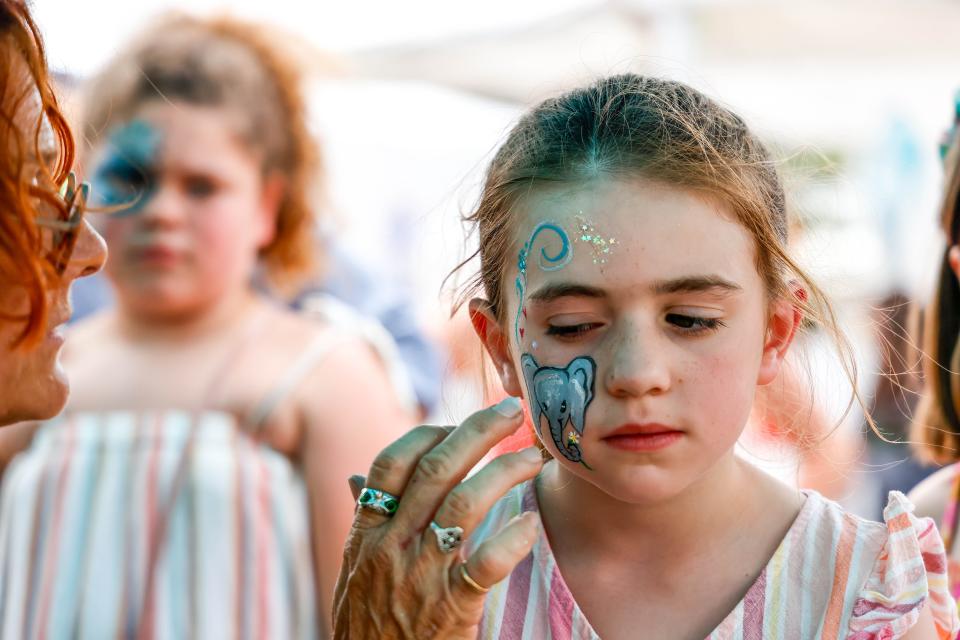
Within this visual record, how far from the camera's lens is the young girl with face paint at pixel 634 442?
4.72 ft

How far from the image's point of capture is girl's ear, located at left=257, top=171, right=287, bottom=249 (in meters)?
3.08

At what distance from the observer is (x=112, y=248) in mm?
2826

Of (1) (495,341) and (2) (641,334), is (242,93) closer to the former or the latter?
(1) (495,341)

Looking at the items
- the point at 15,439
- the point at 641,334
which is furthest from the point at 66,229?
the point at 15,439

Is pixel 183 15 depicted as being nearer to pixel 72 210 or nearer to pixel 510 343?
pixel 72 210

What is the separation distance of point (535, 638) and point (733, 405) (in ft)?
1.54

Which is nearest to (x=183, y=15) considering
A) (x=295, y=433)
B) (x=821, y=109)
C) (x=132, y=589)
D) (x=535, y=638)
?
(x=295, y=433)

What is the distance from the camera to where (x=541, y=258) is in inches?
60.7

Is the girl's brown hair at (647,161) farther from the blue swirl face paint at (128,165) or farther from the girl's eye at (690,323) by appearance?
the blue swirl face paint at (128,165)

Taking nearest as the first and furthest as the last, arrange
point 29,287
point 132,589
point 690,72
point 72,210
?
point 29,287, point 72,210, point 690,72, point 132,589

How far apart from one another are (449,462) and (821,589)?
1.96 feet

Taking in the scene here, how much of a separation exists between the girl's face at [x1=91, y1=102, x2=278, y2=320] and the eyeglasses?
119cm

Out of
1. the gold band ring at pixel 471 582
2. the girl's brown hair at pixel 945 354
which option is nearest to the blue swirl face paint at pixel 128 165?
the gold band ring at pixel 471 582

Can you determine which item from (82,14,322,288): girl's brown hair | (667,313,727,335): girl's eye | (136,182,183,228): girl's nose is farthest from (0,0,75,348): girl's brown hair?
(82,14,322,288): girl's brown hair
